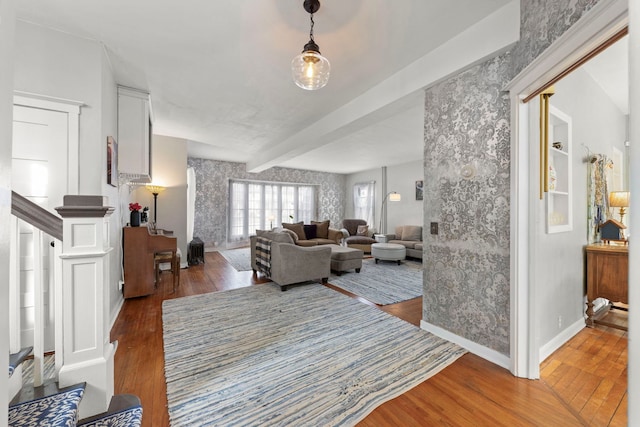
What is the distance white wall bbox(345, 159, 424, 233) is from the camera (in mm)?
7133

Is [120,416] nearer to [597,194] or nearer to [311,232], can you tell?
[597,194]

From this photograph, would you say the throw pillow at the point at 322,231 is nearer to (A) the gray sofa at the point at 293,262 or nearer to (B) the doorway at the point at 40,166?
(A) the gray sofa at the point at 293,262

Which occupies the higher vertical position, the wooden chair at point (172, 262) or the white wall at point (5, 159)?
the white wall at point (5, 159)

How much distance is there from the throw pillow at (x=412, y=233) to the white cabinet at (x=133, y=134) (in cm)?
563

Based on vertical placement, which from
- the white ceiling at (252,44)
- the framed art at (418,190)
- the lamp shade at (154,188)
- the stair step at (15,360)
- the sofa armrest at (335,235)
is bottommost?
the stair step at (15,360)

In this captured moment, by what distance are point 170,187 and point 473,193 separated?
5.04 meters

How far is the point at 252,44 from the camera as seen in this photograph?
2178 millimetres

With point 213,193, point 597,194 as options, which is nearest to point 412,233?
point 597,194

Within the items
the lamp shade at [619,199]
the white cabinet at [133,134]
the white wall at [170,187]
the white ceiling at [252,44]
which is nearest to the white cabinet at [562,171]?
the lamp shade at [619,199]

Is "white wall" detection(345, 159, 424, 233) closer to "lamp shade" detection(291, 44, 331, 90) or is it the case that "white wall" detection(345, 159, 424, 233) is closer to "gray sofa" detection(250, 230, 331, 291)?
"gray sofa" detection(250, 230, 331, 291)

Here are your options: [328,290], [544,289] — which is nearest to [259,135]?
[328,290]

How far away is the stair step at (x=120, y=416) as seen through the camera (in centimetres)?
118

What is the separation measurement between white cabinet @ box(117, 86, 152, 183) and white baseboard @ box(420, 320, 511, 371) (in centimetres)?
355

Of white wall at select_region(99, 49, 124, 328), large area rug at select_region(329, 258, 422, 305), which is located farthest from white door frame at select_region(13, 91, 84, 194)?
large area rug at select_region(329, 258, 422, 305)
